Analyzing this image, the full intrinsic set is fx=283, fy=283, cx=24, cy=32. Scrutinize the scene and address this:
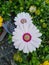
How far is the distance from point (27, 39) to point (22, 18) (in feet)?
0.88

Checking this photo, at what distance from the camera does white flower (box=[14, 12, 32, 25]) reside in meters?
2.32

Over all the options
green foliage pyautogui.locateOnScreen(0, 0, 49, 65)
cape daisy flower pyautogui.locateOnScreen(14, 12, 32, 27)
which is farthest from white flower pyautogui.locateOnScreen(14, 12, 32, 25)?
green foliage pyautogui.locateOnScreen(0, 0, 49, 65)

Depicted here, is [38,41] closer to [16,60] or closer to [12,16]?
[16,60]

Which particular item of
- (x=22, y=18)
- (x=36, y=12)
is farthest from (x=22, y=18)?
(x=36, y=12)

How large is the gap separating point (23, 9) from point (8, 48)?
0.40 m

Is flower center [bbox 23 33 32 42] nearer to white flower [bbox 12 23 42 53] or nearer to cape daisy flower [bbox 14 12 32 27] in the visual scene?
white flower [bbox 12 23 42 53]

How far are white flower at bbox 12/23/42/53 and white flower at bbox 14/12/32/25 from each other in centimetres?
16

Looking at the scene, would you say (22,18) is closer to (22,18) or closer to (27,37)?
(22,18)

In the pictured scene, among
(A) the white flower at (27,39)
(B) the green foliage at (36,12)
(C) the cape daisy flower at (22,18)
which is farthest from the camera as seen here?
(B) the green foliage at (36,12)

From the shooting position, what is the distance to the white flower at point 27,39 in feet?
6.91

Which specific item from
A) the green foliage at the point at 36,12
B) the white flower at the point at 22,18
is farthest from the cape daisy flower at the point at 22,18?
the green foliage at the point at 36,12

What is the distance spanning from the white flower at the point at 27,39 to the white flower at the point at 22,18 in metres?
0.16

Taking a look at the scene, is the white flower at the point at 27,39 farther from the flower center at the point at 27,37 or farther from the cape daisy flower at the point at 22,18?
the cape daisy flower at the point at 22,18

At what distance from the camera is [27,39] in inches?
84.8
